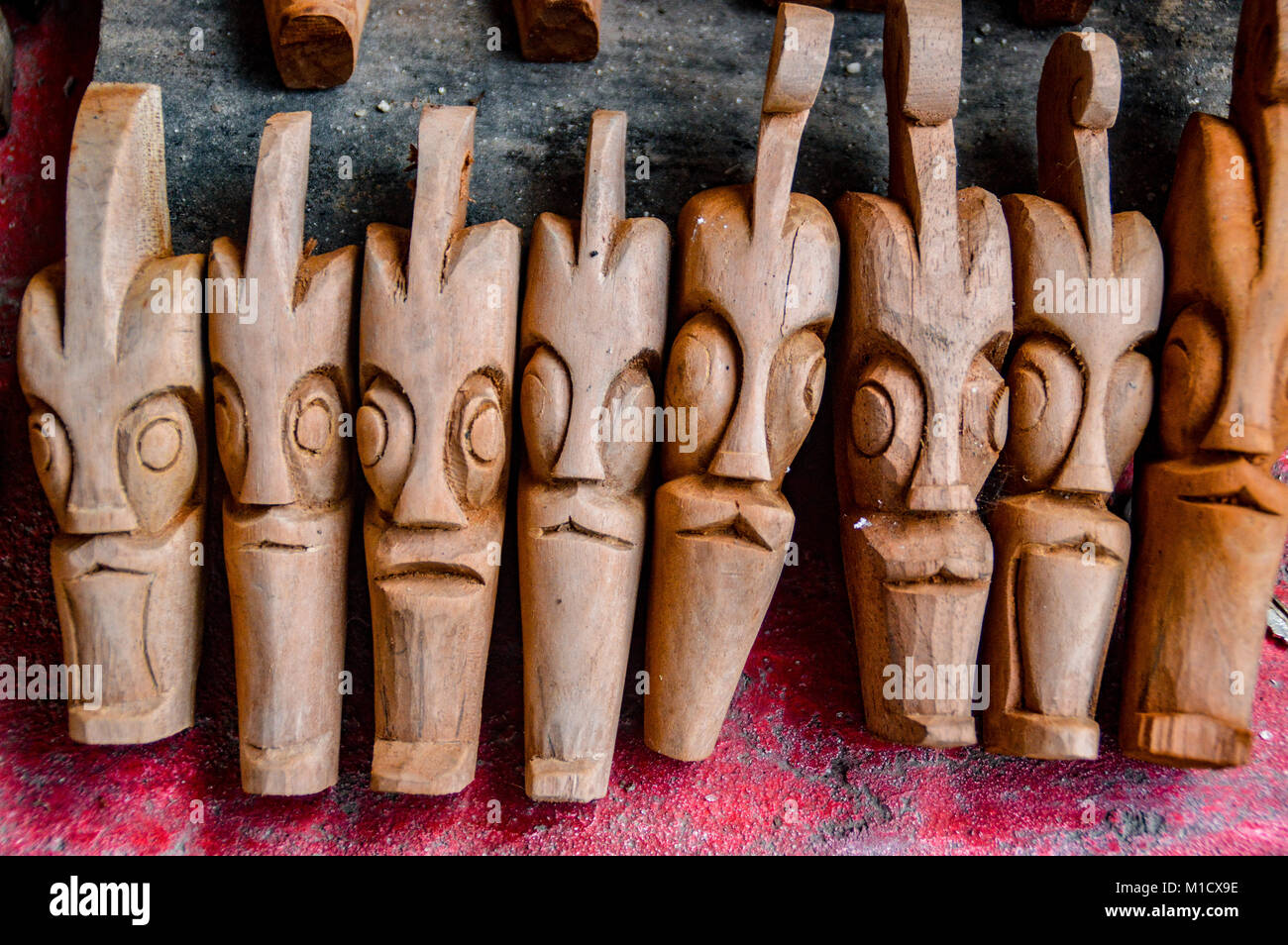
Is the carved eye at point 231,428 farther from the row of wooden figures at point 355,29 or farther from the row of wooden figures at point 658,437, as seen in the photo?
the row of wooden figures at point 355,29

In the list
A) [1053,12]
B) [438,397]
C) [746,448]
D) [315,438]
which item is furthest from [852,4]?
[315,438]

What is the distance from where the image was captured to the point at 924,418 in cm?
99

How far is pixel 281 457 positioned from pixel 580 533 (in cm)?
33

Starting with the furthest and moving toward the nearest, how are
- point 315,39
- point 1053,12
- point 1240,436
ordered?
1. point 1053,12
2. point 315,39
3. point 1240,436

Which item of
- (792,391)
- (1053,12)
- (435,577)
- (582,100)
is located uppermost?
(1053,12)

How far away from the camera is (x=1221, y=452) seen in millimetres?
1002

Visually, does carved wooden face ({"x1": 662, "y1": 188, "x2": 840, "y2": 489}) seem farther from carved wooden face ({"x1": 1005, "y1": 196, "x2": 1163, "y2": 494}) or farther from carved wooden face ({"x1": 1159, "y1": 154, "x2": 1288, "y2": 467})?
carved wooden face ({"x1": 1159, "y1": 154, "x2": 1288, "y2": 467})

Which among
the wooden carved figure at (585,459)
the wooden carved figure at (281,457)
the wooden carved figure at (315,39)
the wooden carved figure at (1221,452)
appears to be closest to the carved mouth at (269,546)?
the wooden carved figure at (281,457)

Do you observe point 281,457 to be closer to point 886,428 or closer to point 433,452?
point 433,452

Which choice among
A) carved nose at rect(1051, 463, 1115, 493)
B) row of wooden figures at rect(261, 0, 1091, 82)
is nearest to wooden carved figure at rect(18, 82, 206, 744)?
row of wooden figures at rect(261, 0, 1091, 82)

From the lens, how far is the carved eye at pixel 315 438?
1.00m

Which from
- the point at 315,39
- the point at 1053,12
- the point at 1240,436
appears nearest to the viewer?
the point at 1240,436

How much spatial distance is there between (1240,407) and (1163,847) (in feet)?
1.78

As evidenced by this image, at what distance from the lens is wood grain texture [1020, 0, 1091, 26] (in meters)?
1.21
